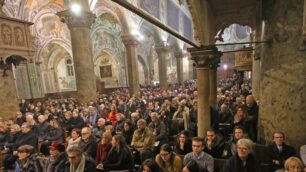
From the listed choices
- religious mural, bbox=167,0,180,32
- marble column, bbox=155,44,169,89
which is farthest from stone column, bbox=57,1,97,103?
marble column, bbox=155,44,169,89

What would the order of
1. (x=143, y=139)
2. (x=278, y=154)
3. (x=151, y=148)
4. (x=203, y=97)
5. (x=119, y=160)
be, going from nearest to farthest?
(x=278, y=154)
(x=119, y=160)
(x=151, y=148)
(x=143, y=139)
(x=203, y=97)

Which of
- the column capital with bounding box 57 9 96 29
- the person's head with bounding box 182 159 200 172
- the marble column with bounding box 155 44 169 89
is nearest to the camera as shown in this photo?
the person's head with bounding box 182 159 200 172

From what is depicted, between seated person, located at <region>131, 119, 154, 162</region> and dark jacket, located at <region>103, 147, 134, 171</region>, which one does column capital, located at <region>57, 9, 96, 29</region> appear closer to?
seated person, located at <region>131, 119, 154, 162</region>

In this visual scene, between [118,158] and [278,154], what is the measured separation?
2678mm

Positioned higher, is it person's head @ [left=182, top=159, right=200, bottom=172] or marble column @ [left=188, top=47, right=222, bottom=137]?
marble column @ [left=188, top=47, right=222, bottom=137]

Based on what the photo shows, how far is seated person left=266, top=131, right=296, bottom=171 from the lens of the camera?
355 cm


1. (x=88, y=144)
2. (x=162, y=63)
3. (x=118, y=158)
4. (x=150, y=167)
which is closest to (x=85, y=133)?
(x=88, y=144)

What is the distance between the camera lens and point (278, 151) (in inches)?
142

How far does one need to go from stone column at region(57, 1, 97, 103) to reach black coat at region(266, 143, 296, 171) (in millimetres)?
6878

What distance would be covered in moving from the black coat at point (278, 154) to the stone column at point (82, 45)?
688 centimetres

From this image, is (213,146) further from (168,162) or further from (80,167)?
(80,167)

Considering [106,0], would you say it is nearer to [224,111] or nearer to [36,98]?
[36,98]

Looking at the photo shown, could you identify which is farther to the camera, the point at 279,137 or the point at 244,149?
the point at 279,137

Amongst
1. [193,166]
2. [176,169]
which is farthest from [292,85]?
[176,169]
